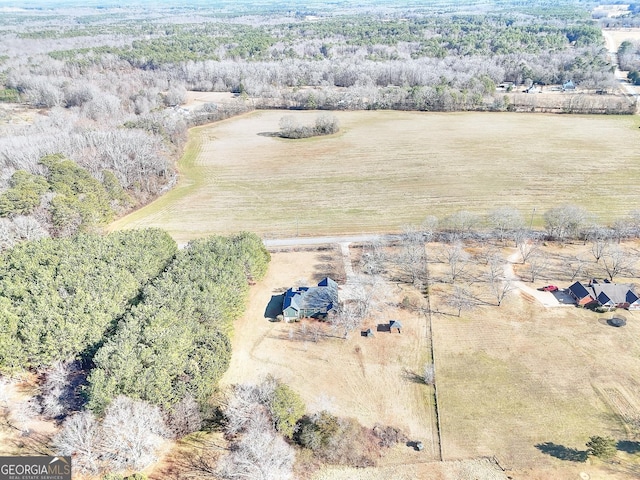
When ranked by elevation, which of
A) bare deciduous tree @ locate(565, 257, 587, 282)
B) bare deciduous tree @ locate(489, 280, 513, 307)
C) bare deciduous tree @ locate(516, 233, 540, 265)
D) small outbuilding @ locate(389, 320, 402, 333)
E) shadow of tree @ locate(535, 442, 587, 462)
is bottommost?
shadow of tree @ locate(535, 442, 587, 462)

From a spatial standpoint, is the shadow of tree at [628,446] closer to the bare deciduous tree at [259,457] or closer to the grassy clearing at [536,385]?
the grassy clearing at [536,385]

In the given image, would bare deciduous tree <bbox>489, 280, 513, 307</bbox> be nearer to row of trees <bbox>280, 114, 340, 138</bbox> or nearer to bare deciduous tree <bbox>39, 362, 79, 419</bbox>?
bare deciduous tree <bbox>39, 362, 79, 419</bbox>

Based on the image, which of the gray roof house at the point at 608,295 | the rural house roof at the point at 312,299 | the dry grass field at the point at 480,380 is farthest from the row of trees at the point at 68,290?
the gray roof house at the point at 608,295

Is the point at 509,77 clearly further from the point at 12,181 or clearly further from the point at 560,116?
the point at 12,181

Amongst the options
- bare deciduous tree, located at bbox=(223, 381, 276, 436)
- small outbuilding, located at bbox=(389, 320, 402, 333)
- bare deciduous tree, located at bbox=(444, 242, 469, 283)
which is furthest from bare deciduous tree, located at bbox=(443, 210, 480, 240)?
bare deciduous tree, located at bbox=(223, 381, 276, 436)

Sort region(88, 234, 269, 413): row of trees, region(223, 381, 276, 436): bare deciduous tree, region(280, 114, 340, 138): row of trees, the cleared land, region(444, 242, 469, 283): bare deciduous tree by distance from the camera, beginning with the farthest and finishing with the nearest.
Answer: region(280, 114, 340, 138): row of trees → the cleared land → region(444, 242, 469, 283): bare deciduous tree → region(223, 381, 276, 436): bare deciduous tree → region(88, 234, 269, 413): row of trees

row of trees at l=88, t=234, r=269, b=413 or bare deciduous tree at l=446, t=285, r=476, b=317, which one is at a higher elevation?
row of trees at l=88, t=234, r=269, b=413
